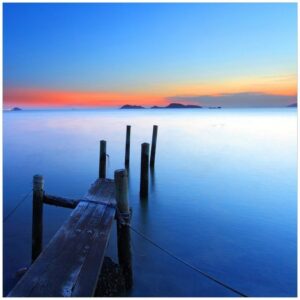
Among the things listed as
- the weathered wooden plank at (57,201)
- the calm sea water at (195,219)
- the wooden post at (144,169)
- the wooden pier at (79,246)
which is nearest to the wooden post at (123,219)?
the wooden pier at (79,246)

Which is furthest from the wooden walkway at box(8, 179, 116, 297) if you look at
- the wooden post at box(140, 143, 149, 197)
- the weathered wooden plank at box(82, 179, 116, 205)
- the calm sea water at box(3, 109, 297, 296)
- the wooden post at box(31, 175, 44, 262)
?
the wooden post at box(140, 143, 149, 197)

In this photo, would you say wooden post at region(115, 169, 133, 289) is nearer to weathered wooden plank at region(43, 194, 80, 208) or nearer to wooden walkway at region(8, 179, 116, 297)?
wooden walkway at region(8, 179, 116, 297)

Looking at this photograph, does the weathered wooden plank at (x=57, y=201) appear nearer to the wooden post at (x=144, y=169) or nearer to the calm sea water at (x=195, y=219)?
the calm sea water at (x=195, y=219)

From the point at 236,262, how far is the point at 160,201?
→ 14.4 feet

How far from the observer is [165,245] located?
23.1 ft

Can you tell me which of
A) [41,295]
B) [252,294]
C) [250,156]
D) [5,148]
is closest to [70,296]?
[41,295]

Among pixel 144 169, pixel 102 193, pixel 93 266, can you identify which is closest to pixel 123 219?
pixel 93 266

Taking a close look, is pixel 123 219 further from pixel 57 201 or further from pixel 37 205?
pixel 37 205

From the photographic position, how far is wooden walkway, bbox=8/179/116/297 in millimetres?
3172

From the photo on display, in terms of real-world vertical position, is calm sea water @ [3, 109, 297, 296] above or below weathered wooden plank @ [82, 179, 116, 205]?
below

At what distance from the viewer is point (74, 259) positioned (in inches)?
147

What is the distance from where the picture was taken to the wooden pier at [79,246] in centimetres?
322

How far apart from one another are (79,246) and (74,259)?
34 centimetres

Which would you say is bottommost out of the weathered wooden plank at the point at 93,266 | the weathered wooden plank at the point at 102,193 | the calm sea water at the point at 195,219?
the calm sea water at the point at 195,219
